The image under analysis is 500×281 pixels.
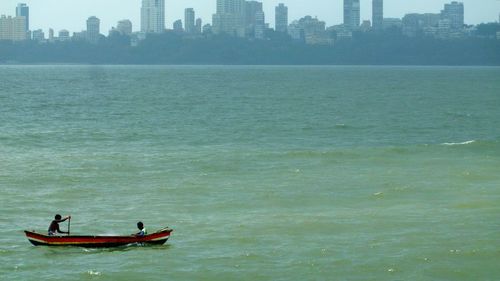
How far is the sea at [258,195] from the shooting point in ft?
134

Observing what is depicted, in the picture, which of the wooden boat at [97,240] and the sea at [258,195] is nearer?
the sea at [258,195]

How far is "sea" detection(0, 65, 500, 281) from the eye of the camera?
1613 inches

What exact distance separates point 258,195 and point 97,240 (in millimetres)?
15056

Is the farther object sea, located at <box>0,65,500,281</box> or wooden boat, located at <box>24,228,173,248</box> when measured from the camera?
wooden boat, located at <box>24,228,173,248</box>

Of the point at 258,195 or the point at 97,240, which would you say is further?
the point at 258,195

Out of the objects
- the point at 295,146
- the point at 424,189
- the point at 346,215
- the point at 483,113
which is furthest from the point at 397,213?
the point at 483,113

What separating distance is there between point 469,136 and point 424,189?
35.3 meters

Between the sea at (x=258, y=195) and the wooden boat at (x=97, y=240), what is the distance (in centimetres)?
29

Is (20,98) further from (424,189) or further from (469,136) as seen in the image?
(424,189)

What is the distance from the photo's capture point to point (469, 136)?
91625mm

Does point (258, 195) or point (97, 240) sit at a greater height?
point (97, 240)

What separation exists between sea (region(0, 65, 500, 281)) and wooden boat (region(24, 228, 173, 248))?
0.29m

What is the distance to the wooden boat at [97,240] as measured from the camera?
139ft

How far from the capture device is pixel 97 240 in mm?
42469
